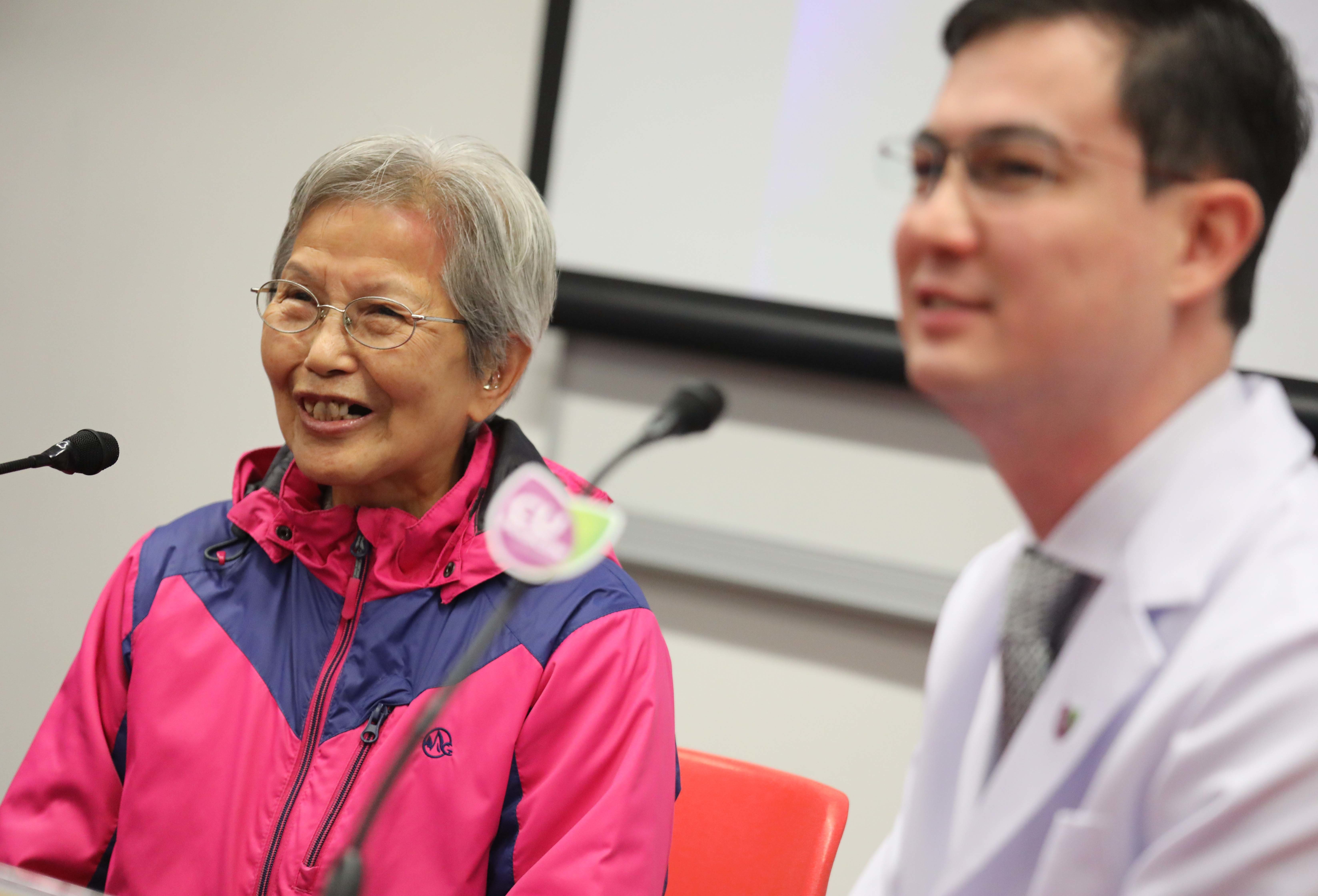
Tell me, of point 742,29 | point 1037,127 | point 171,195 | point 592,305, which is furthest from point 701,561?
point 1037,127

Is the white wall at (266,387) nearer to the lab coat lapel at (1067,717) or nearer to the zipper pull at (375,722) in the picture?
the zipper pull at (375,722)

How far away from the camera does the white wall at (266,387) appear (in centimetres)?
222

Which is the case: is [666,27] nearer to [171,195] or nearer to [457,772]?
[171,195]

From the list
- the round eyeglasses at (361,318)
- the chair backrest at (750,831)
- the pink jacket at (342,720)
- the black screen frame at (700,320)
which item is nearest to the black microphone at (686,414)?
the pink jacket at (342,720)

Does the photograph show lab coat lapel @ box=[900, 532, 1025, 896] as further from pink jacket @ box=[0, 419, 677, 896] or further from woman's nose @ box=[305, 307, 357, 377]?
woman's nose @ box=[305, 307, 357, 377]

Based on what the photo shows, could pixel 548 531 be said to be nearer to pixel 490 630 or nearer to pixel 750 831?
pixel 490 630

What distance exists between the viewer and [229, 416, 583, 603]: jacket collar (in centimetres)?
135

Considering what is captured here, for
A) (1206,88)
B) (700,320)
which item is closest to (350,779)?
(1206,88)

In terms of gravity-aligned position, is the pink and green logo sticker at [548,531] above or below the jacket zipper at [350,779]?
above

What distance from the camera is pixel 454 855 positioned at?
1219 mm

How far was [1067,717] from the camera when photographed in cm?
79

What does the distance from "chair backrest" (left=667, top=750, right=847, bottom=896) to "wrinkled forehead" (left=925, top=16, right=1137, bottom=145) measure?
94 centimetres

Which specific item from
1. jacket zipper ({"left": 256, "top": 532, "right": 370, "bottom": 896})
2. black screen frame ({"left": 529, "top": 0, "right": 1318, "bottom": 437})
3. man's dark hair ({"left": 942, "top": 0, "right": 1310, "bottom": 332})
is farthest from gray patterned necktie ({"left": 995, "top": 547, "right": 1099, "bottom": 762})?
black screen frame ({"left": 529, "top": 0, "right": 1318, "bottom": 437})

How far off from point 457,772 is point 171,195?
5.81 feet
